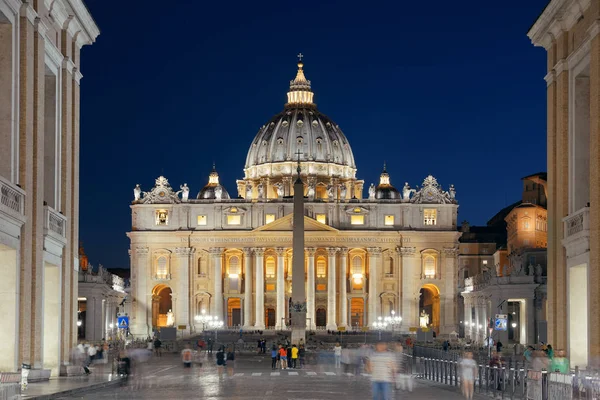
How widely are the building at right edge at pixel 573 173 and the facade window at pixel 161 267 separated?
4472 inches

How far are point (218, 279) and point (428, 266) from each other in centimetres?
2736

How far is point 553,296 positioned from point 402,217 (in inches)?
4442

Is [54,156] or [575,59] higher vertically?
[575,59]

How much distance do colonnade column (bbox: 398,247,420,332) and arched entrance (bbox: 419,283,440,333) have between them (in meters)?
1.74

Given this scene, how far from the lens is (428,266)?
15512cm

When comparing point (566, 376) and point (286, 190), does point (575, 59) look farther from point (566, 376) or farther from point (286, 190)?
point (286, 190)

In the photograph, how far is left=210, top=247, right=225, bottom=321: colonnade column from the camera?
15188 centimetres

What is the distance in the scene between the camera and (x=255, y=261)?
154000 mm

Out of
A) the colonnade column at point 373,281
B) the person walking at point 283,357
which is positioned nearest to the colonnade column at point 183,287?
the colonnade column at point 373,281

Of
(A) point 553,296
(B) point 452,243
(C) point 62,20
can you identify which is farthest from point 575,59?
(B) point 452,243

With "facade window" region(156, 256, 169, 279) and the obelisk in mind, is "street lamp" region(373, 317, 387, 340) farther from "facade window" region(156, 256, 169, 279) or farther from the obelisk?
the obelisk

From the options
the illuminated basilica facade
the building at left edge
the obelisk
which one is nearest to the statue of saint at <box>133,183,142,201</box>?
the illuminated basilica facade

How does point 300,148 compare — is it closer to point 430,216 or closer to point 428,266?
point 430,216

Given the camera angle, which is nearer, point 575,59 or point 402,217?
point 575,59
